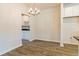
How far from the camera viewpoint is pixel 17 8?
166 inches

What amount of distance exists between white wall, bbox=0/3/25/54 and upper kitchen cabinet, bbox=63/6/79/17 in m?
2.01

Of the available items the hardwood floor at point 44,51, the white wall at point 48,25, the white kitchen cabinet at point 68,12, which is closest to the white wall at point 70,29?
the white kitchen cabinet at point 68,12

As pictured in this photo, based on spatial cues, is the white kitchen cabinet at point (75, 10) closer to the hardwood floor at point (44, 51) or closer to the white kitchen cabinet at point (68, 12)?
the white kitchen cabinet at point (68, 12)

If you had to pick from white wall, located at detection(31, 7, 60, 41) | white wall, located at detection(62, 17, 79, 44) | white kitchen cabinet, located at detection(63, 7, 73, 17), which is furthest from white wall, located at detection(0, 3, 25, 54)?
white wall, located at detection(62, 17, 79, 44)

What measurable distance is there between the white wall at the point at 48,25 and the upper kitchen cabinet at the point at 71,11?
576 mm

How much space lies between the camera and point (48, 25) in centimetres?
561

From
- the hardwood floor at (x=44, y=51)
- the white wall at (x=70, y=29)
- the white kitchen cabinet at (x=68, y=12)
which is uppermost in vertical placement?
the white kitchen cabinet at (x=68, y=12)

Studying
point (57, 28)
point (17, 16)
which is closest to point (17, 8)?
point (17, 16)

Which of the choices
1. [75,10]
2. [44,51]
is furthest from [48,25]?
[44,51]

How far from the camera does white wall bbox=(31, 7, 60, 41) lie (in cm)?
529

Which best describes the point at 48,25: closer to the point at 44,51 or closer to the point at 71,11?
the point at 71,11

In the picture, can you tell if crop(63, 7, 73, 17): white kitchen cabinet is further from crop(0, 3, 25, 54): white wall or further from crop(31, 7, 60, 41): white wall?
crop(0, 3, 25, 54): white wall

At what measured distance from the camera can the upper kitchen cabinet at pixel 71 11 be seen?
441 cm

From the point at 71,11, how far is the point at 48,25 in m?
1.54
